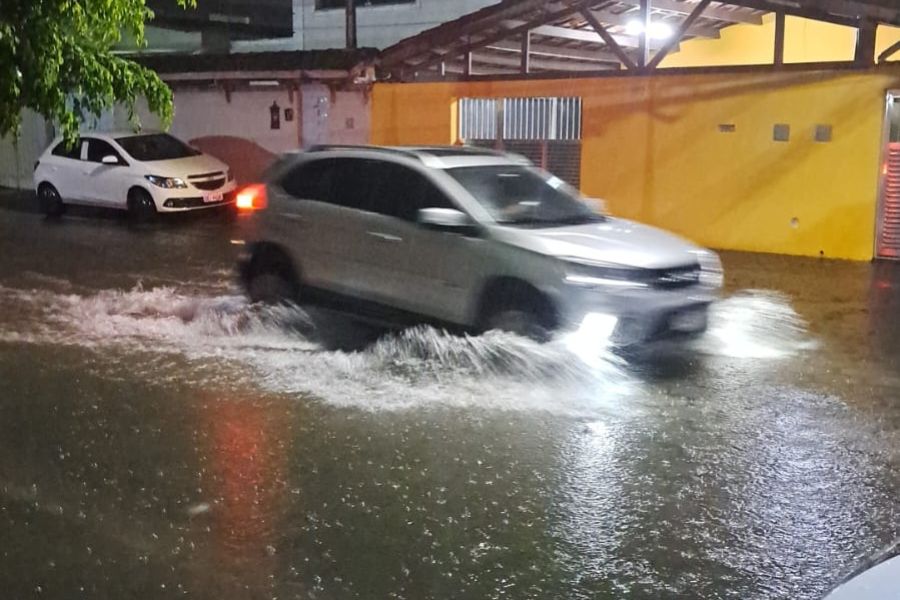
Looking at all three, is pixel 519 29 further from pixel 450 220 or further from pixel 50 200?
pixel 50 200

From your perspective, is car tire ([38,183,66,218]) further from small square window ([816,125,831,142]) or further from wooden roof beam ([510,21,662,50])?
small square window ([816,125,831,142])

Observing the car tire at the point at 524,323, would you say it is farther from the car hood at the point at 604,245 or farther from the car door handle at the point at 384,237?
the car door handle at the point at 384,237

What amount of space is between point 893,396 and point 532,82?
9.80 meters

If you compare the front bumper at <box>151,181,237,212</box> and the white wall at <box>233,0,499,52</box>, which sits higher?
the white wall at <box>233,0,499,52</box>

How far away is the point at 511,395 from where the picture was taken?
761 centimetres

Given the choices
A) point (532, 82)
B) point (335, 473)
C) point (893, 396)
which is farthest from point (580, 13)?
point (335, 473)

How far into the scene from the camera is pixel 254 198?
986 centimetres

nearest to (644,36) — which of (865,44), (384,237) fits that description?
(865,44)

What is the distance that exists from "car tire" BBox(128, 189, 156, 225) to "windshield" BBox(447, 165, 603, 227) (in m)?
10.4

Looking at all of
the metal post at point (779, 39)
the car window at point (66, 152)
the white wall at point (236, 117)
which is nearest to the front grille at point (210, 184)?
the white wall at point (236, 117)

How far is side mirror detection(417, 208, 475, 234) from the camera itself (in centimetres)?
830

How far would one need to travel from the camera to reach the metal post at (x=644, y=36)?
1463cm

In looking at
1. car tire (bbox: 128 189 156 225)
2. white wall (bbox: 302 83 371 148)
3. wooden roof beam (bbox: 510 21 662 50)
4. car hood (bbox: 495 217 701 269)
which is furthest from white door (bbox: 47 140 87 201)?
car hood (bbox: 495 217 701 269)

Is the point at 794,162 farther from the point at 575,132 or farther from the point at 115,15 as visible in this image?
the point at 115,15
